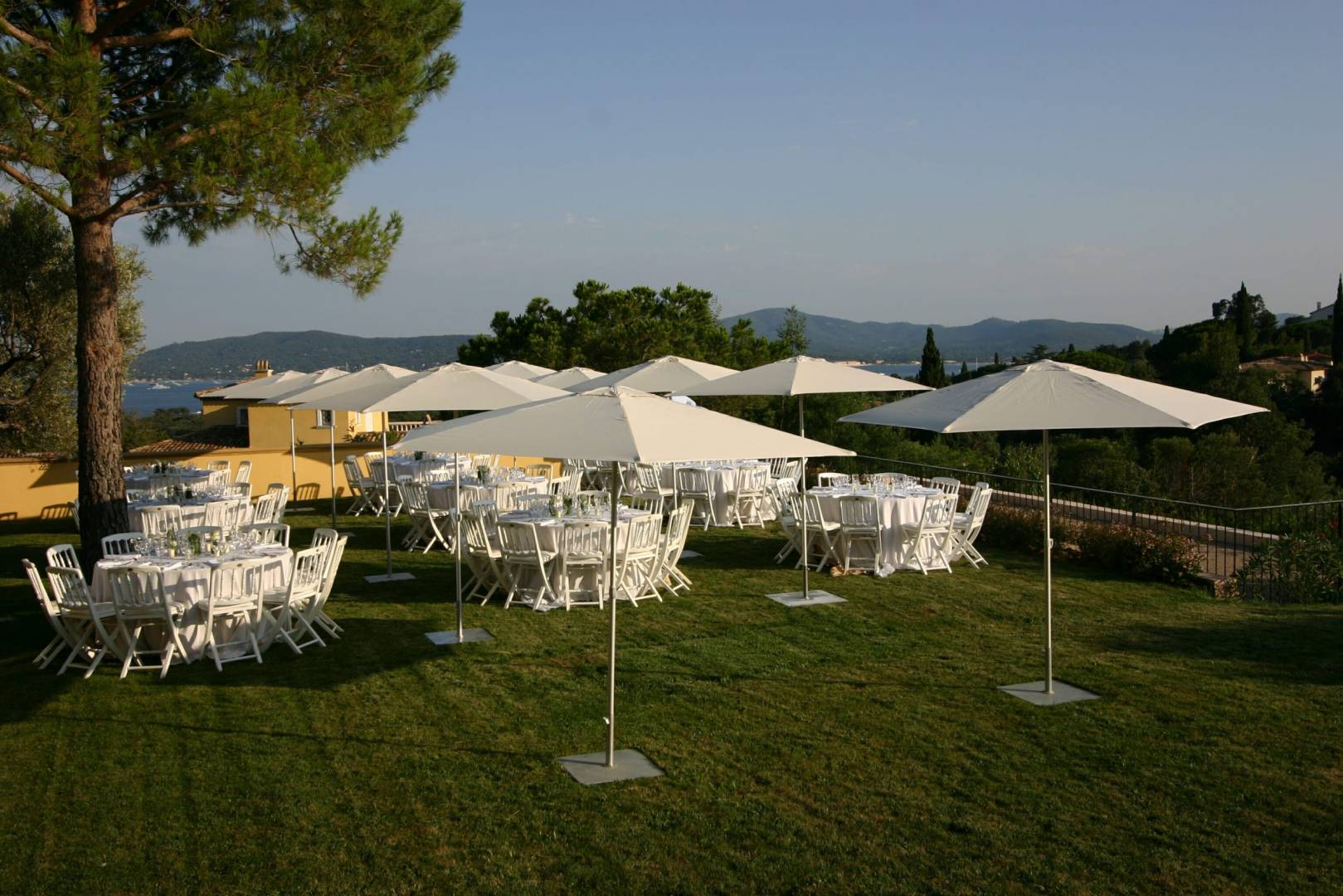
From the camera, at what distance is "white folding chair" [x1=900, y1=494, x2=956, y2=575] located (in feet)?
38.1

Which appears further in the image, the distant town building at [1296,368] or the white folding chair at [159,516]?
the distant town building at [1296,368]

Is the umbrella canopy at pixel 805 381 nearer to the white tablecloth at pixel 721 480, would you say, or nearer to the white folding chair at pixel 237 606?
the white tablecloth at pixel 721 480

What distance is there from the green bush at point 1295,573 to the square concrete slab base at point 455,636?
829cm

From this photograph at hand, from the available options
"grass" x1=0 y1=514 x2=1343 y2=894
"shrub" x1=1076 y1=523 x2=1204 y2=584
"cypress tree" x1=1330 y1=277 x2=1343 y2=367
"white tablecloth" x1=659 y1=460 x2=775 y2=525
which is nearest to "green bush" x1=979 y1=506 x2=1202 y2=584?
"shrub" x1=1076 y1=523 x2=1204 y2=584

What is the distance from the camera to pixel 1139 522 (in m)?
14.2

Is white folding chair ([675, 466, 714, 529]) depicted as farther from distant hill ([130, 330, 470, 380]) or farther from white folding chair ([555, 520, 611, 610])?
distant hill ([130, 330, 470, 380])

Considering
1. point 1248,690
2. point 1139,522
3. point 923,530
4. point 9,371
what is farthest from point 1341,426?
point 9,371

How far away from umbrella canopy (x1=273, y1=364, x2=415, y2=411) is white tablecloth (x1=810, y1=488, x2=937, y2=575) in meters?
5.15

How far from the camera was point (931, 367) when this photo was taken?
58.9 m

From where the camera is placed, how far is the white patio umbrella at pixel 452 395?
29.6 ft

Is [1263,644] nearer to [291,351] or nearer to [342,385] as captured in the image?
[342,385]

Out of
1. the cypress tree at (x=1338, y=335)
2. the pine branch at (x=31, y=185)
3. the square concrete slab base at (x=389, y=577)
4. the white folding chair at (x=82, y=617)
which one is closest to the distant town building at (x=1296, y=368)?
the cypress tree at (x=1338, y=335)

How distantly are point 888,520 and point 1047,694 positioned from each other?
467 centimetres

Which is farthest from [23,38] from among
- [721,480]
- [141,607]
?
[721,480]
